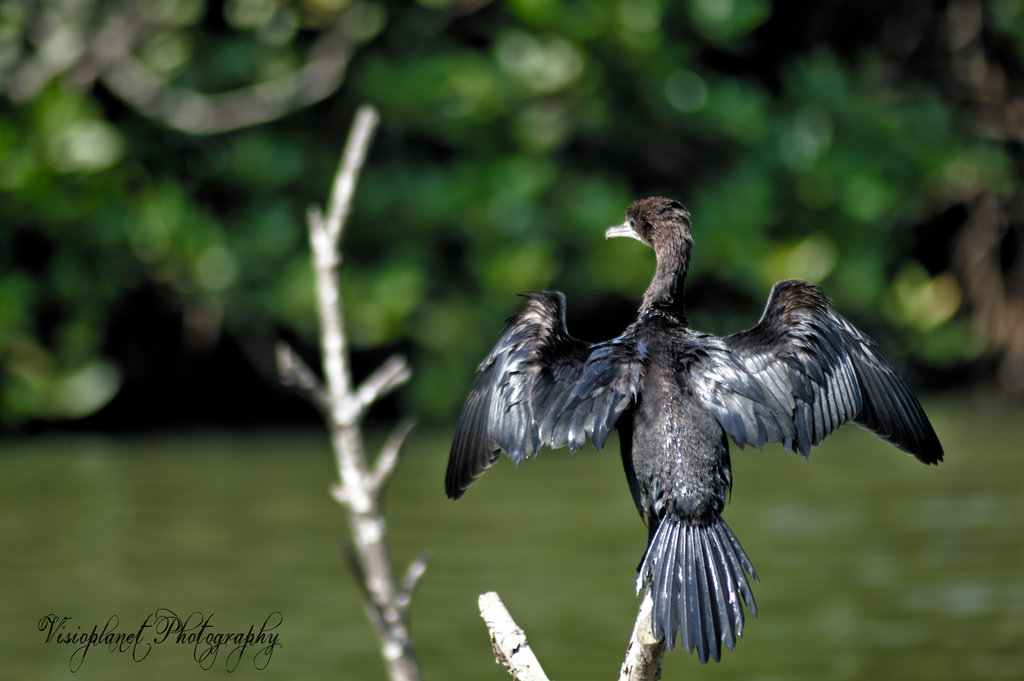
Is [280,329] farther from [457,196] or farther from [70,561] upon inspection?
[70,561]

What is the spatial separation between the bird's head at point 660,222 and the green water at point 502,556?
240 cm

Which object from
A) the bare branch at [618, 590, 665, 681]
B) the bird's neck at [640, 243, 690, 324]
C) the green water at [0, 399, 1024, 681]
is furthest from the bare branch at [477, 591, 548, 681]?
the green water at [0, 399, 1024, 681]

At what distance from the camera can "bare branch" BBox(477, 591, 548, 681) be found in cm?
287

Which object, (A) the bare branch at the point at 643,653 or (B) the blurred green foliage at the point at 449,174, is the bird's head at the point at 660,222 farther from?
(B) the blurred green foliage at the point at 449,174

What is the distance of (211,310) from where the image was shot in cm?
998

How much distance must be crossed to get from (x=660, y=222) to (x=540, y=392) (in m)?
0.57

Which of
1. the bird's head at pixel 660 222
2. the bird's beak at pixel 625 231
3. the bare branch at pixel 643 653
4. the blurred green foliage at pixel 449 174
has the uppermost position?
the blurred green foliage at pixel 449 174

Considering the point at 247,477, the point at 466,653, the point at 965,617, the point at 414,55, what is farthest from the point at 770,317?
the point at 414,55

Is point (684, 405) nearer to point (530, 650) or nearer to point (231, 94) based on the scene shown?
point (530, 650)

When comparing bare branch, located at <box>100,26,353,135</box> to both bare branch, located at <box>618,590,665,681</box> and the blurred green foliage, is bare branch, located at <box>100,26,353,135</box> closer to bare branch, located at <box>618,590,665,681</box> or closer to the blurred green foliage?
the blurred green foliage

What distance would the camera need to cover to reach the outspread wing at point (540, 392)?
10.1ft

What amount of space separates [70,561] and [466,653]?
7.25 ft

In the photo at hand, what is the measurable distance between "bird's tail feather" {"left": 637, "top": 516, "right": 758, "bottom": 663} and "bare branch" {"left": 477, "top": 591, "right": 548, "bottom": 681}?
0.26 m

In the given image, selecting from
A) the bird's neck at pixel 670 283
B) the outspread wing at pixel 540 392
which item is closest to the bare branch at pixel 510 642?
the outspread wing at pixel 540 392
